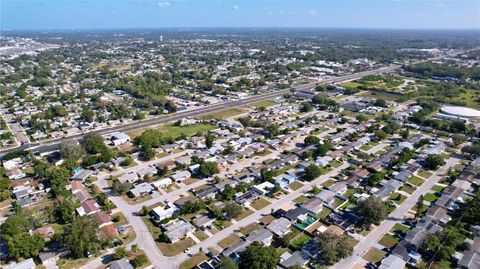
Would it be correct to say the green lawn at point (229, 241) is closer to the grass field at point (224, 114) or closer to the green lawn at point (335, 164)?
the green lawn at point (335, 164)

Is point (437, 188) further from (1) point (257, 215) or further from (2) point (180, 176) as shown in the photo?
(2) point (180, 176)

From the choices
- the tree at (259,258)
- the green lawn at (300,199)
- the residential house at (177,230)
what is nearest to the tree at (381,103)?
the green lawn at (300,199)

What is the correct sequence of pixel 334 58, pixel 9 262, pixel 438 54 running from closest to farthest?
pixel 9 262 < pixel 334 58 < pixel 438 54

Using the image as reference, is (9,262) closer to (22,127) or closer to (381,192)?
(381,192)

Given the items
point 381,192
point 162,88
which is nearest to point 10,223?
point 381,192

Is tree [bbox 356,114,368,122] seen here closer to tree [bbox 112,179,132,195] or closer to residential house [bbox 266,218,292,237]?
residential house [bbox 266,218,292,237]

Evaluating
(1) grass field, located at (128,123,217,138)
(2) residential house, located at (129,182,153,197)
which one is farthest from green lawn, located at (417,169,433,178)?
(2) residential house, located at (129,182,153,197)
